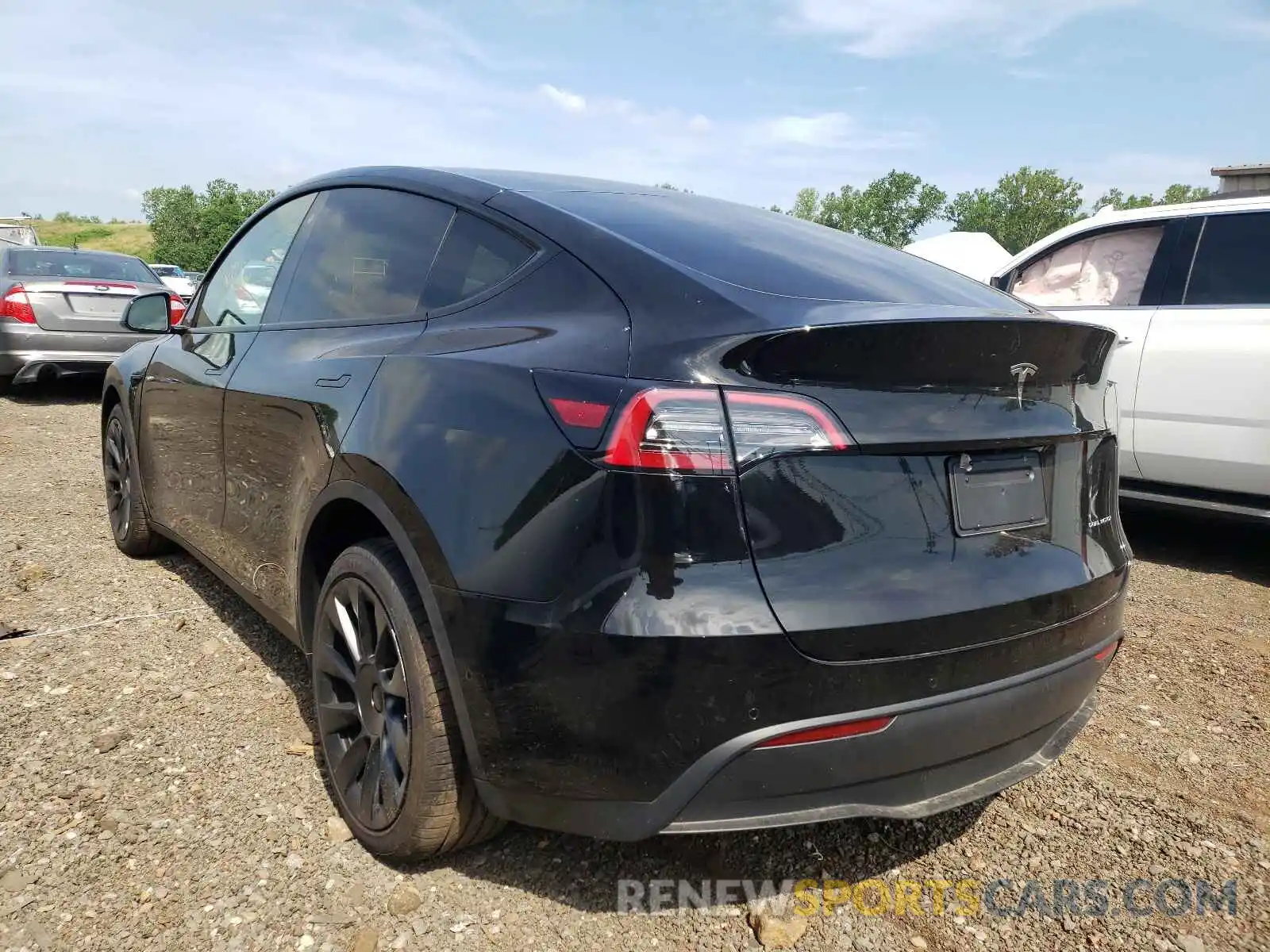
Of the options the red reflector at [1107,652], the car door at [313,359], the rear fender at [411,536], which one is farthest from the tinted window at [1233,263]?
the rear fender at [411,536]

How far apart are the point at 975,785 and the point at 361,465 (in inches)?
58.4

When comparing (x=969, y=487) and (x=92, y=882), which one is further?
(x=92, y=882)

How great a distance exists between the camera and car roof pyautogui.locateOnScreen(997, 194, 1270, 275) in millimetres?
4668

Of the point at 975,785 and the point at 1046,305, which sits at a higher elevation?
the point at 1046,305

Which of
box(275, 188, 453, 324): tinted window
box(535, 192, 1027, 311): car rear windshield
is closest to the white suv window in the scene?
box(535, 192, 1027, 311): car rear windshield

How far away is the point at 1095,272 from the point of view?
5.41 meters

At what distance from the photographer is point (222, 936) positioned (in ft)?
6.41

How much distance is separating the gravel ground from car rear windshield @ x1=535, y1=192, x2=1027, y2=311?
132 centimetres

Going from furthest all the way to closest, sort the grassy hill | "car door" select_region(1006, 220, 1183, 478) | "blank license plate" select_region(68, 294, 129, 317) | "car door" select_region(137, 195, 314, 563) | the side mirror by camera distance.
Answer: the grassy hill < "blank license plate" select_region(68, 294, 129, 317) < "car door" select_region(1006, 220, 1183, 478) < the side mirror < "car door" select_region(137, 195, 314, 563)

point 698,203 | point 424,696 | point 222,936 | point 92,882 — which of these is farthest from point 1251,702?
A: point 92,882

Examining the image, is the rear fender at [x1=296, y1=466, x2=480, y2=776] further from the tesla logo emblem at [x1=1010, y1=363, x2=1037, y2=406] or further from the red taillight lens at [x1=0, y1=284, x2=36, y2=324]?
the red taillight lens at [x1=0, y1=284, x2=36, y2=324]

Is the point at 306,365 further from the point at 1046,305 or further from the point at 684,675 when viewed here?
the point at 1046,305

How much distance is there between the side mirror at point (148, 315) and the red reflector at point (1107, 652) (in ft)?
11.9

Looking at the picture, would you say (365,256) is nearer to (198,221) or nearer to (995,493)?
A: (995,493)
